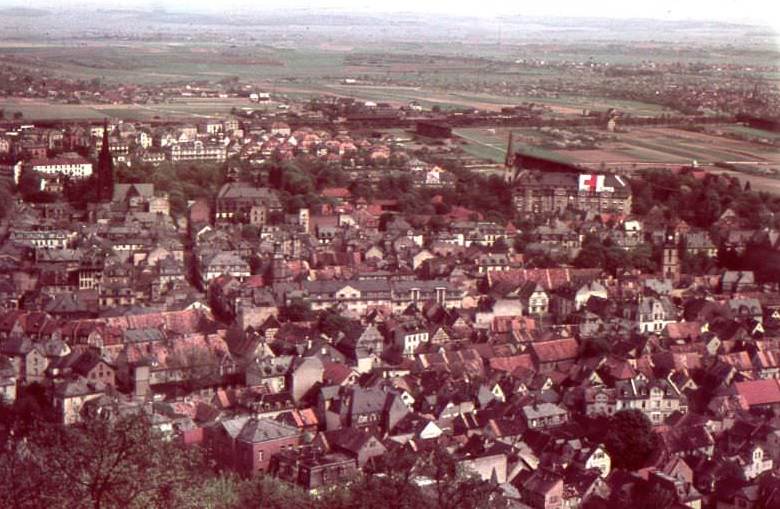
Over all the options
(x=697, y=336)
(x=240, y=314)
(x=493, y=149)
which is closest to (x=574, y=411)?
(x=697, y=336)

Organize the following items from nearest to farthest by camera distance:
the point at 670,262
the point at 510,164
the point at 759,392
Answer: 1. the point at 759,392
2. the point at 670,262
3. the point at 510,164

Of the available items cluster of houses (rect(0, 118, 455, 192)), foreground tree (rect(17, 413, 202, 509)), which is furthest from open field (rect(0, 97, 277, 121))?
foreground tree (rect(17, 413, 202, 509))

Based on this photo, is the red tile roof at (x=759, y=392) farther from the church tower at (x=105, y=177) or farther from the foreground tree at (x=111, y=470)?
the church tower at (x=105, y=177)

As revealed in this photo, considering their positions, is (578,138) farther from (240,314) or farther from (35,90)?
(240,314)

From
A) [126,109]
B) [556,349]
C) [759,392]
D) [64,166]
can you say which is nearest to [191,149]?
[64,166]

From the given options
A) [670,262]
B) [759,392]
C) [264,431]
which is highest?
[264,431]

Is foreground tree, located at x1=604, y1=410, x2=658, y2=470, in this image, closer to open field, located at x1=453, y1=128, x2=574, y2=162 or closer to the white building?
the white building

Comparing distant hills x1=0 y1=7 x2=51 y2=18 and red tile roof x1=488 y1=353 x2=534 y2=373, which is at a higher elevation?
distant hills x1=0 y1=7 x2=51 y2=18

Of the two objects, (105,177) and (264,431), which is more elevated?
(264,431)

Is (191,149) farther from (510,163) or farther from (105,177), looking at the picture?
(510,163)
